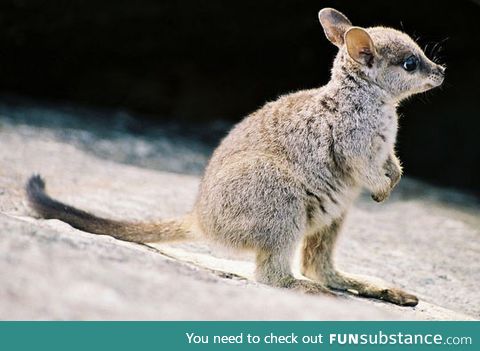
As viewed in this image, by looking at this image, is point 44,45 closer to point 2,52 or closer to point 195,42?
point 2,52

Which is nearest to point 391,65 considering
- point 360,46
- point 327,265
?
point 360,46

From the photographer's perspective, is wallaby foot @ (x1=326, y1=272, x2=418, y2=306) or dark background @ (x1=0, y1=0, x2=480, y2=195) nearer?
wallaby foot @ (x1=326, y1=272, x2=418, y2=306)

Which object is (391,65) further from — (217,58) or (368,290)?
(217,58)

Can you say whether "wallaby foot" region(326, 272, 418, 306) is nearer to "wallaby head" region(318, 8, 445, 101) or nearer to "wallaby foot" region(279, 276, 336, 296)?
"wallaby foot" region(279, 276, 336, 296)

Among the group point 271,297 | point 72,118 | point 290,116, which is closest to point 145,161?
point 72,118

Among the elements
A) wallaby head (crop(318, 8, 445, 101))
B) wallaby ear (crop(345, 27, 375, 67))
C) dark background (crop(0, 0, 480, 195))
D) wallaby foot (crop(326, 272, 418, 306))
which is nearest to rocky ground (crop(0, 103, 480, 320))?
wallaby foot (crop(326, 272, 418, 306))

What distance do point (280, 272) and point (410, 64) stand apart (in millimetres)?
1714

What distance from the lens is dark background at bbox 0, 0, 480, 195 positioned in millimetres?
9375

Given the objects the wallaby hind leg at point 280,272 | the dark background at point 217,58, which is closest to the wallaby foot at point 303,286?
the wallaby hind leg at point 280,272

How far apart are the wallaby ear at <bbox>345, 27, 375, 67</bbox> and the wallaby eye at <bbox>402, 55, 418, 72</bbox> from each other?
24cm

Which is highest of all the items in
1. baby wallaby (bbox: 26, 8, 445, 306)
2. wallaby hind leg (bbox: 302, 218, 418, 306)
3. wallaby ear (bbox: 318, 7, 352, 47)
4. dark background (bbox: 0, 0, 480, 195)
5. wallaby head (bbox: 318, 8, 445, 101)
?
dark background (bbox: 0, 0, 480, 195)

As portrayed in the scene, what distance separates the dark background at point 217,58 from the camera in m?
9.38

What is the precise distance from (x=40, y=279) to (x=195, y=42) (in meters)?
7.26

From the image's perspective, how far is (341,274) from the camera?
17.5ft
